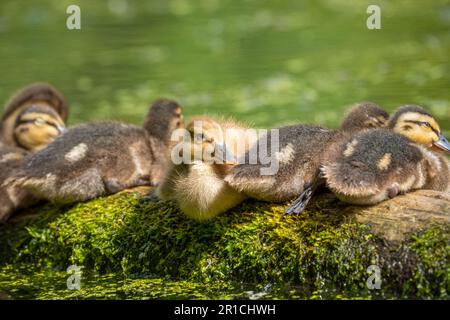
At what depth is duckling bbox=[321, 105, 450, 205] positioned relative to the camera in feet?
15.3

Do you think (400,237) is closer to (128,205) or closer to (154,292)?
(154,292)

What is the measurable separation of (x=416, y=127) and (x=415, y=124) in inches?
0.8

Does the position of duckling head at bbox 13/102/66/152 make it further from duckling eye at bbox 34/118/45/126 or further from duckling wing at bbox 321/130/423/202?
duckling wing at bbox 321/130/423/202

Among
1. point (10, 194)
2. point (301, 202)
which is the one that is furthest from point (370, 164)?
point (10, 194)

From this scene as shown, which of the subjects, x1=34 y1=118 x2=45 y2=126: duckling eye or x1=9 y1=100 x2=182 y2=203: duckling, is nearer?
x1=9 y1=100 x2=182 y2=203: duckling

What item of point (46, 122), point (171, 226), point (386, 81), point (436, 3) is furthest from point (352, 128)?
point (436, 3)

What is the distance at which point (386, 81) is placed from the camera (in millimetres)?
10289

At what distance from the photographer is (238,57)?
12.2 m

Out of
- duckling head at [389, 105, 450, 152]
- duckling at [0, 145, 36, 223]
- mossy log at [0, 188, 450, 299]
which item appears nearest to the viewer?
mossy log at [0, 188, 450, 299]

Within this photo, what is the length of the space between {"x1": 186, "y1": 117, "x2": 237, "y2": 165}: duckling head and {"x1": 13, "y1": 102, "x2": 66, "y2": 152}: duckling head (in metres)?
2.48

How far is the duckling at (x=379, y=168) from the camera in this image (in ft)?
15.3

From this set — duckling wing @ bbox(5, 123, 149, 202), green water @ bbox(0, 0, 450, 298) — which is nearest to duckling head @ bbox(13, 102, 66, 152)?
duckling wing @ bbox(5, 123, 149, 202)

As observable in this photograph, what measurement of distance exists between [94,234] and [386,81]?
5.62 m

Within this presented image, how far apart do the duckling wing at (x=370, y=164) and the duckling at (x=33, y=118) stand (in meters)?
2.75
